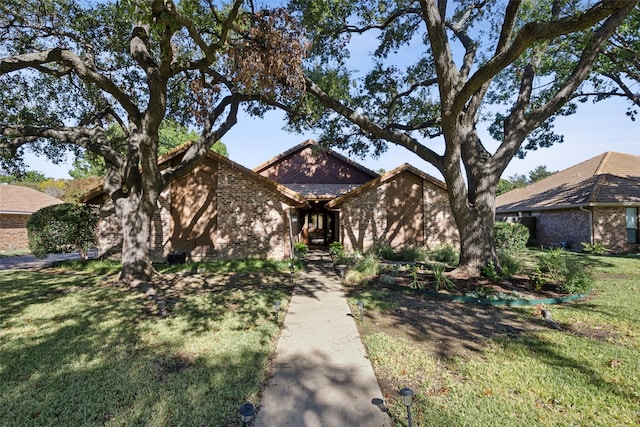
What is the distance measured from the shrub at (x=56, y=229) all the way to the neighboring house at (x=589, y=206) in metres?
24.9

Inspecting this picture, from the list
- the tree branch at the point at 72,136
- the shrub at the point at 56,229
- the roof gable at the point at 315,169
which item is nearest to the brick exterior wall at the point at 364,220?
the roof gable at the point at 315,169

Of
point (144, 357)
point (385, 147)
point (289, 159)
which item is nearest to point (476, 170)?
point (385, 147)

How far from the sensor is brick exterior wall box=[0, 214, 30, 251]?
19906 millimetres

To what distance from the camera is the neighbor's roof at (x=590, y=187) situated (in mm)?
16031

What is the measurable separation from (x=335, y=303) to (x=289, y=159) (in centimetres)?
1454

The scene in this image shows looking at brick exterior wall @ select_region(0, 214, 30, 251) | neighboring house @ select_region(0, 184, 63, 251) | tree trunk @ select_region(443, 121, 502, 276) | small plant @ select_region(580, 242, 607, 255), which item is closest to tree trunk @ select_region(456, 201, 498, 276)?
tree trunk @ select_region(443, 121, 502, 276)

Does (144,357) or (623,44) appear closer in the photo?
(144,357)

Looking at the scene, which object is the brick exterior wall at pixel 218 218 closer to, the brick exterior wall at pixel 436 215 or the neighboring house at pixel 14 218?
the brick exterior wall at pixel 436 215

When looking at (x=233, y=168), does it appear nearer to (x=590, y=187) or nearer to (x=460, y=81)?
(x=460, y=81)

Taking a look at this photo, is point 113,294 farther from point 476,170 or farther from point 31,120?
point 476,170

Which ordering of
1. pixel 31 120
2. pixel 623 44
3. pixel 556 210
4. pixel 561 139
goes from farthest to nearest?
1. pixel 556 210
2. pixel 561 139
3. pixel 31 120
4. pixel 623 44

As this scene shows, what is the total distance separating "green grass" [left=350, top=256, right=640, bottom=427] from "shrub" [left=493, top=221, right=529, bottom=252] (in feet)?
34.7

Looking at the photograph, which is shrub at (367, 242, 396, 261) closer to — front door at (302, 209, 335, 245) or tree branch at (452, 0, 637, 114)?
front door at (302, 209, 335, 245)

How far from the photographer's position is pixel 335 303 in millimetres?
7473
